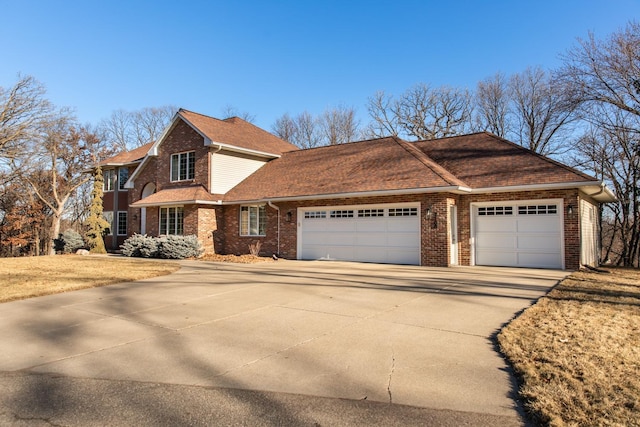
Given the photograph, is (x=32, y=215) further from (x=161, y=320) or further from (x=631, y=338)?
(x=631, y=338)

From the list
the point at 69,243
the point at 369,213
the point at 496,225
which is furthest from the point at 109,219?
the point at 496,225

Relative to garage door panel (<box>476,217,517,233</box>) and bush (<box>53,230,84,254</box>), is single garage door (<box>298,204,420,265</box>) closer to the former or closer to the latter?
garage door panel (<box>476,217,517,233</box>)

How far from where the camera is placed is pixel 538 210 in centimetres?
1430

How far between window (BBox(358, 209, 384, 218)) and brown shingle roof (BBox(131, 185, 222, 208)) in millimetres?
7576

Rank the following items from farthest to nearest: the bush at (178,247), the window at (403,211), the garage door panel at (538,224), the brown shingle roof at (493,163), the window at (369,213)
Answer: the bush at (178,247)
the window at (369,213)
the window at (403,211)
the brown shingle roof at (493,163)
the garage door panel at (538,224)

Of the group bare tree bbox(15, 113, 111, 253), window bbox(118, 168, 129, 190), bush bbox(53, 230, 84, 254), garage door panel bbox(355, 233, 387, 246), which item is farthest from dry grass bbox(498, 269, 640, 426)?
bare tree bbox(15, 113, 111, 253)

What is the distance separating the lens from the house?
47.0ft

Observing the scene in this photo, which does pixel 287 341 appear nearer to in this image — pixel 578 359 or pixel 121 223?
pixel 578 359

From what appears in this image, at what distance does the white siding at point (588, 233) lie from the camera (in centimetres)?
1469

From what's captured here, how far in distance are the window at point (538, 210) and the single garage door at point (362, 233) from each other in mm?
3607

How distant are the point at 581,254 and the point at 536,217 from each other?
6.45ft

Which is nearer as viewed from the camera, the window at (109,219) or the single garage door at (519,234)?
the single garage door at (519,234)

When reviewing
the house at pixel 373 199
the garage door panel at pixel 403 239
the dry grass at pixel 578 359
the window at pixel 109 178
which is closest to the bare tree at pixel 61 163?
the window at pixel 109 178

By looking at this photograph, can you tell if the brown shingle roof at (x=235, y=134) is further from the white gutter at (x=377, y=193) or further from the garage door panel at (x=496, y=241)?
the garage door panel at (x=496, y=241)
